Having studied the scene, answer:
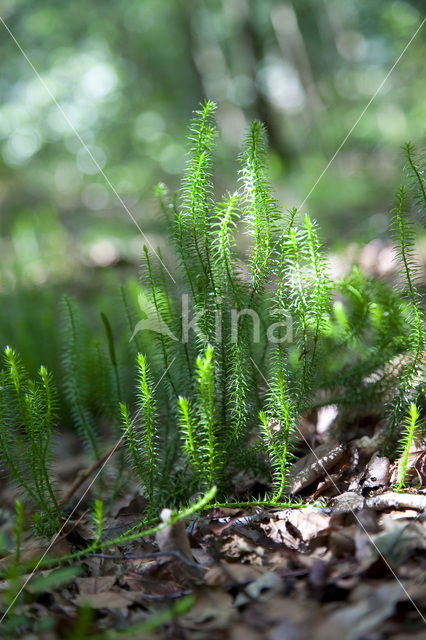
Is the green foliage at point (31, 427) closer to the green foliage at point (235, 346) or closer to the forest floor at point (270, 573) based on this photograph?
the green foliage at point (235, 346)

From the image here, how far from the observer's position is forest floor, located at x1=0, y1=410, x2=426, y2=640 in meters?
1.02

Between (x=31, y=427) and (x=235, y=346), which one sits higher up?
(x=235, y=346)

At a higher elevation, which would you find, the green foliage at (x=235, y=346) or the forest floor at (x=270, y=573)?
Result: the green foliage at (x=235, y=346)

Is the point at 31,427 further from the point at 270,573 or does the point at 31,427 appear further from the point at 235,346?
the point at 270,573

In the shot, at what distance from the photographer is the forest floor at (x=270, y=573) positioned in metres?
1.02

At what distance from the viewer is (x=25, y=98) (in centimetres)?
805

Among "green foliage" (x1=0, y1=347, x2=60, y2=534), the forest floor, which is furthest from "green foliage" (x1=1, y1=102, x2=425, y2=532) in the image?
the forest floor

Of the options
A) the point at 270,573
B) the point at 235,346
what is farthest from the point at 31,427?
the point at 270,573

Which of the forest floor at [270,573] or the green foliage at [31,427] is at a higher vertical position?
the green foliage at [31,427]

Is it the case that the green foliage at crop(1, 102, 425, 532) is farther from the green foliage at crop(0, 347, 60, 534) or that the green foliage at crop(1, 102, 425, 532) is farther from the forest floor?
the forest floor

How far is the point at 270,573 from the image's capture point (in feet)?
3.97

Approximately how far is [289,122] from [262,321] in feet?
44.8

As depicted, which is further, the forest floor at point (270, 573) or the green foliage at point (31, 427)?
the green foliage at point (31, 427)

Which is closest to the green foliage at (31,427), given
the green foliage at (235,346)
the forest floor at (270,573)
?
the green foliage at (235,346)
